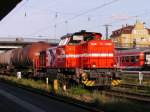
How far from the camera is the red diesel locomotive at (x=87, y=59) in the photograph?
25.2 metres

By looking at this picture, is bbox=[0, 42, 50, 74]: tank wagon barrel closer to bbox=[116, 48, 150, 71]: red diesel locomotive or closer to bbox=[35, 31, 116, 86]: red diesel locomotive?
bbox=[35, 31, 116, 86]: red diesel locomotive

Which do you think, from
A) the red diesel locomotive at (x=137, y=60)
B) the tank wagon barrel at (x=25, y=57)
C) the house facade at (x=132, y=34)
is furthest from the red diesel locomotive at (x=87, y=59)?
the house facade at (x=132, y=34)

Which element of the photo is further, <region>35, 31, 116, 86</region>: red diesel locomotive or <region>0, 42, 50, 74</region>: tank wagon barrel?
<region>0, 42, 50, 74</region>: tank wagon barrel

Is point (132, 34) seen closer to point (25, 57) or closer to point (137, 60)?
point (137, 60)

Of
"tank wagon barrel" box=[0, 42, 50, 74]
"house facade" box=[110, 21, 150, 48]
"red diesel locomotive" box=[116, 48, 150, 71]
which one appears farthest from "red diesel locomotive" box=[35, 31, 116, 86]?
"house facade" box=[110, 21, 150, 48]

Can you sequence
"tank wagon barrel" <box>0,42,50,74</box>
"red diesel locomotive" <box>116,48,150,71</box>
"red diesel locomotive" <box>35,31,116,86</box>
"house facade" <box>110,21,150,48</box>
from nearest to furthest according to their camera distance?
"red diesel locomotive" <box>35,31,116,86</box>
"tank wagon barrel" <box>0,42,50,74</box>
"red diesel locomotive" <box>116,48,150,71</box>
"house facade" <box>110,21,150,48</box>

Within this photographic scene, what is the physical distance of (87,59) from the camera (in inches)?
1014

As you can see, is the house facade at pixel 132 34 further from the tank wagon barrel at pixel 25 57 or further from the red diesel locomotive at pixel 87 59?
the red diesel locomotive at pixel 87 59

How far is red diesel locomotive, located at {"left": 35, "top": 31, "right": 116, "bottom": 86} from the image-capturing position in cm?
2522

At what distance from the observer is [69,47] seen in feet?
86.8

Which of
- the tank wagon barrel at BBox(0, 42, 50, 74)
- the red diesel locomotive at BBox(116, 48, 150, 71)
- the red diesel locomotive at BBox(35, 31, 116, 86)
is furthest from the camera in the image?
the red diesel locomotive at BBox(116, 48, 150, 71)

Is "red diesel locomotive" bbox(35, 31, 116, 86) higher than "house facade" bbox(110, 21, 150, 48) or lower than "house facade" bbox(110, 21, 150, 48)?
lower

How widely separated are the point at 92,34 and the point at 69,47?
5.52 feet

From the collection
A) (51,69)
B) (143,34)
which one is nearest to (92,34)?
(51,69)
